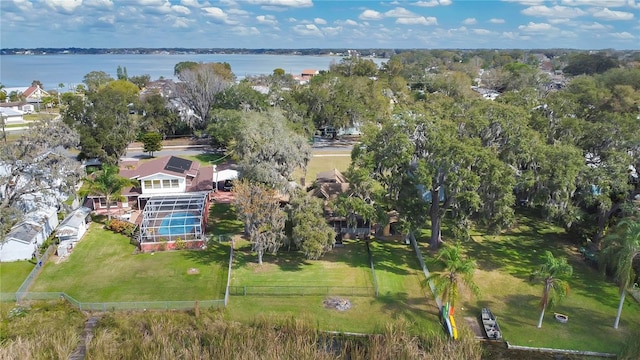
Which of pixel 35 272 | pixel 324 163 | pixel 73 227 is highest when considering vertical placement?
Answer: pixel 73 227

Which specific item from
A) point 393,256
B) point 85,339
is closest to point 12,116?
point 85,339

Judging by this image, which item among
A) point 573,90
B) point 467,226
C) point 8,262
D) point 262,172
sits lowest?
point 8,262

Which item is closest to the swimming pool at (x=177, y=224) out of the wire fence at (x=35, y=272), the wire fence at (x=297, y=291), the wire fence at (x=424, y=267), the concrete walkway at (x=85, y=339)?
the wire fence at (x=35, y=272)

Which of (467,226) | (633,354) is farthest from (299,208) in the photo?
(633,354)

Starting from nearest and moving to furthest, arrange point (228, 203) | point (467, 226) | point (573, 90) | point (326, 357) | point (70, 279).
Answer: point (326, 357) → point (70, 279) → point (467, 226) → point (228, 203) → point (573, 90)

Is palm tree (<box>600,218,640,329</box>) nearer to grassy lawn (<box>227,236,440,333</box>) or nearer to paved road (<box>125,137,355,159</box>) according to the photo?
grassy lawn (<box>227,236,440,333</box>)

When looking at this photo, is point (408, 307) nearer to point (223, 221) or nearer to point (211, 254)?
point (211, 254)

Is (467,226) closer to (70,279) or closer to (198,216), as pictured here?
(198,216)

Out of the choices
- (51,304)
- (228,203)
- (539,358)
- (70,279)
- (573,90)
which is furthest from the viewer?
(573,90)
